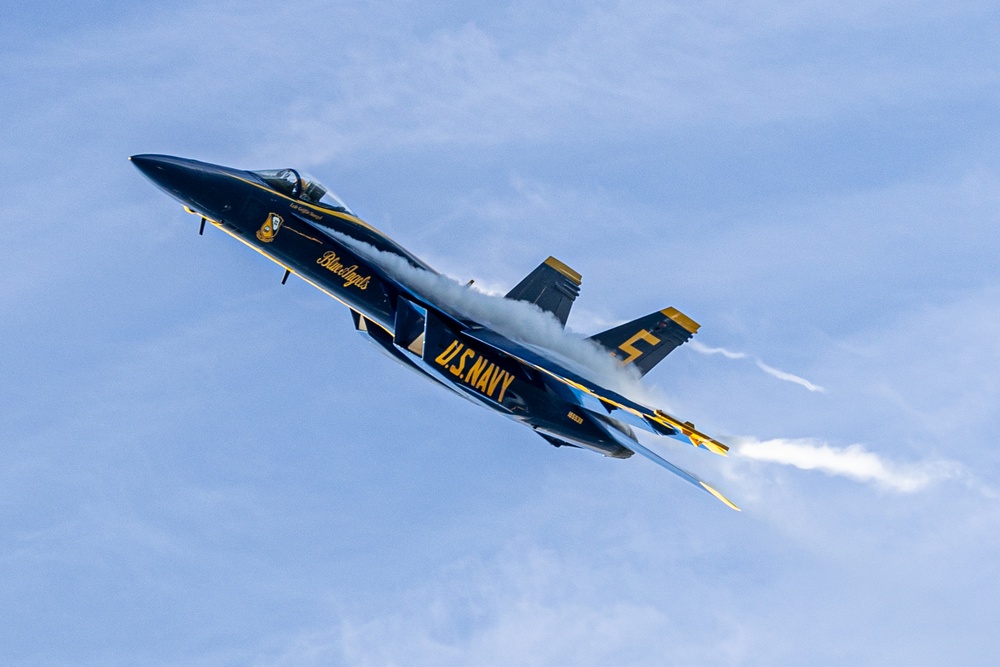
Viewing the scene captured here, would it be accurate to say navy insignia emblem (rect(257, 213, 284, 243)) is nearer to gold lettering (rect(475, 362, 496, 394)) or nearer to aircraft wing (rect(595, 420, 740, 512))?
gold lettering (rect(475, 362, 496, 394))

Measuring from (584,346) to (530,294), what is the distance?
2.07m

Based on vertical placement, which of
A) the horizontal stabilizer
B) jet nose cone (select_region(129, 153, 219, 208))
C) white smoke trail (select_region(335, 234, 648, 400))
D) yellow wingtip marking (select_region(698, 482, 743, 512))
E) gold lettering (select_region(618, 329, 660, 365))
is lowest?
yellow wingtip marking (select_region(698, 482, 743, 512))

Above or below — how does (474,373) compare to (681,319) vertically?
below

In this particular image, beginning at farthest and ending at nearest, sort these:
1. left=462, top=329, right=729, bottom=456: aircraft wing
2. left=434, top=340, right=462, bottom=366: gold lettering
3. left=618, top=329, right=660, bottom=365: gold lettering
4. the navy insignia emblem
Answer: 1. left=618, top=329, right=660, bottom=365: gold lettering
2. left=434, top=340, right=462, bottom=366: gold lettering
3. the navy insignia emblem
4. left=462, top=329, right=729, bottom=456: aircraft wing

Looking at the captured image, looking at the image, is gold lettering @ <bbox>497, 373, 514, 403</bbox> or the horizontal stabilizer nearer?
gold lettering @ <bbox>497, 373, 514, 403</bbox>

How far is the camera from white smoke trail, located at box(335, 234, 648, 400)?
108 ft

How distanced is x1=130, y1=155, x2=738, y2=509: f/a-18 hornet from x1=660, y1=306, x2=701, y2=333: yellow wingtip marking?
6.48 feet

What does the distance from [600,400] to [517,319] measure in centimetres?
429

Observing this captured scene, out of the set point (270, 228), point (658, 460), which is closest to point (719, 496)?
point (658, 460)

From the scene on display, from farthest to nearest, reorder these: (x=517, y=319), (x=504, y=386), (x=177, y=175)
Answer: (x=517, y=319)
(x=504, y=386)
(x=177, y=175)

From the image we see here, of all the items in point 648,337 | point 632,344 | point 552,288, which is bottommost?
point 632,344

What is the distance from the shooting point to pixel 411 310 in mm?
32719

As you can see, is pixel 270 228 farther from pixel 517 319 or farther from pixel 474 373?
pixel 517 319

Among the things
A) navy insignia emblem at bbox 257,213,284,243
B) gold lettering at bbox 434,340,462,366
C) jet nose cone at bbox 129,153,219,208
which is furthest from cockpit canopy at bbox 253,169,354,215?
gold lettering at bbox 434,340,462,366
